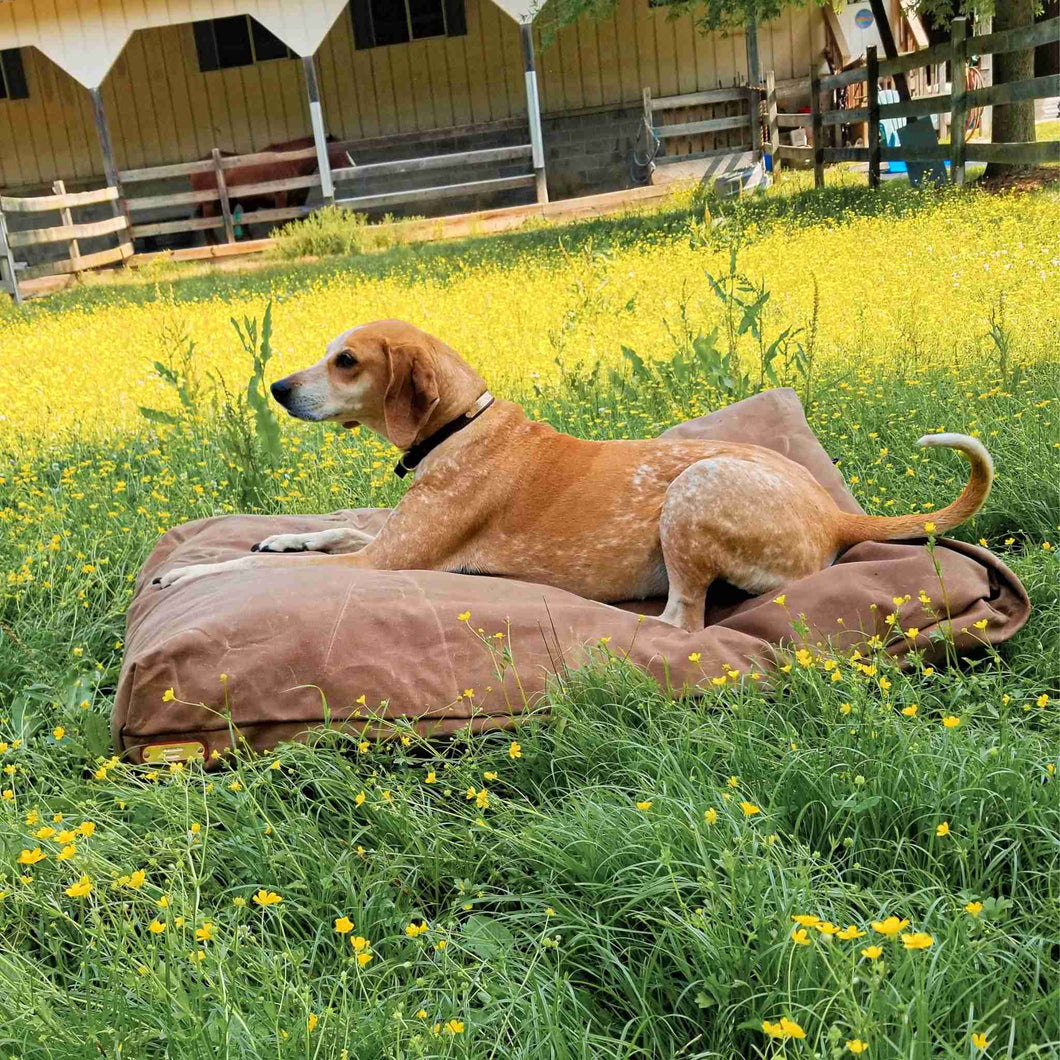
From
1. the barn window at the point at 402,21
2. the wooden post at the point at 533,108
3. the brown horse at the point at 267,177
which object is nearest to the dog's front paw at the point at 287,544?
the wooden post at the point at 533,108

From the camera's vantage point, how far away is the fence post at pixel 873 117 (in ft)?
Answer: 51.7

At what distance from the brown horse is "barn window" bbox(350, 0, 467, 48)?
7.14 ft

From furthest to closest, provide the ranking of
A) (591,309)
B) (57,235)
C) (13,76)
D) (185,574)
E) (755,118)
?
(13,76), (755,118), (57,235), (591,309), (185,574)

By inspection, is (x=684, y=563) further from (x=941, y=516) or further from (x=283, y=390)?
(x=283, y=390)

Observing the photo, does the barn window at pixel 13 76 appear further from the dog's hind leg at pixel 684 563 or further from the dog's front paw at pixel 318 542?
the dog's hind leg at pixel 684 563

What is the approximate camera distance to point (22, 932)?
2.54m

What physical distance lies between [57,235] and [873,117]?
12376mm

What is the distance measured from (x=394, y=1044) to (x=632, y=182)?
21.9 meters

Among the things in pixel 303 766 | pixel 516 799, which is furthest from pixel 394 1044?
pixel 303 766

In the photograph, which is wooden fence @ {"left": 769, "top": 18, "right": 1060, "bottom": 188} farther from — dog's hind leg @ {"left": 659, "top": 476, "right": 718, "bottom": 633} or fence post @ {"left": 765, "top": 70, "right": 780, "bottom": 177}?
dog's hind leg @ {"left": 659, "top": 476, "right": 718, "bottom": 633}

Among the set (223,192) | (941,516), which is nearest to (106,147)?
(223,192)

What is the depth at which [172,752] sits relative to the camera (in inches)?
127

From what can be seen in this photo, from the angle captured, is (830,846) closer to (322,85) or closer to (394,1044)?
(394,1044)

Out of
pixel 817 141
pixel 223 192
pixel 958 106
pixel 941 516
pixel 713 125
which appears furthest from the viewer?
pixel 713 125
